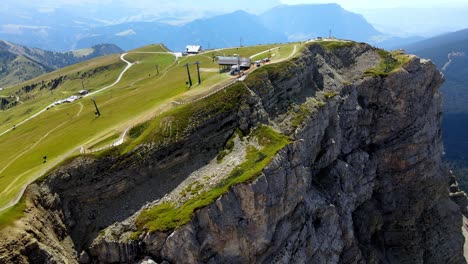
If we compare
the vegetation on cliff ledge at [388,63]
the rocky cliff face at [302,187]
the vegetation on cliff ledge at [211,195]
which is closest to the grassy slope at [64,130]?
the rocky cliff face at [302,187]

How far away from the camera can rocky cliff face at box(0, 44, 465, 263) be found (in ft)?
184

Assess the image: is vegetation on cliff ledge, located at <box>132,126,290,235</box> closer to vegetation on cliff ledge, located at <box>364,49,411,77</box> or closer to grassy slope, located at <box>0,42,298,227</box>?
grassy slope, located at <box>0,42,298,227</box>

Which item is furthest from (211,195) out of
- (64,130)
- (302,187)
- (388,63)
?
(388,63)

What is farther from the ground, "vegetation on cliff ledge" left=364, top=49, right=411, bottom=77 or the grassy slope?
"vegetation on cliff ledge" left=364, top=49, right=411, bottom=77

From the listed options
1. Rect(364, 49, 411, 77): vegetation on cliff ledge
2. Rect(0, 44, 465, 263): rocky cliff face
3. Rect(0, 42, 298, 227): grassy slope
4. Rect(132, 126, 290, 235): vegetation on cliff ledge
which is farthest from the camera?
Rect(364, 49, 411, 77): vegetation on cliff ledge

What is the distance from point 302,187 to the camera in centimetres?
7112

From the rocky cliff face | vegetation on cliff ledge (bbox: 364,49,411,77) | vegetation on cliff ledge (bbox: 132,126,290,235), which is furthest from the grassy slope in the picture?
vegetation on cliff ledge (bbox: 364,49,411,77)

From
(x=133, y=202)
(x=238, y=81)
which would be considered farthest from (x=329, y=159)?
(x=133, y=202)

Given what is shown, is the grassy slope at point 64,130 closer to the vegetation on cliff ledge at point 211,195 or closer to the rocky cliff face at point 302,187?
the rocky cliff face at point 302,187

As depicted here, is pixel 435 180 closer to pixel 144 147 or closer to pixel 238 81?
pixel 238 81

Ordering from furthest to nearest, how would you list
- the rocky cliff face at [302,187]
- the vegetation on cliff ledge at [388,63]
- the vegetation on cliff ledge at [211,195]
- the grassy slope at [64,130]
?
the vegetation on cliff ledge at [388,63], the grassy slope at [64,130], the vegetation on cliff ledge at [211,195], the rocky cliff face at [302,187]

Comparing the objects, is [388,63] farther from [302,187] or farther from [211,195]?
[211,195]

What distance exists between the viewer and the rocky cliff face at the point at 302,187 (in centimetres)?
5594

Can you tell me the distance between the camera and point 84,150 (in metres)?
66.1
